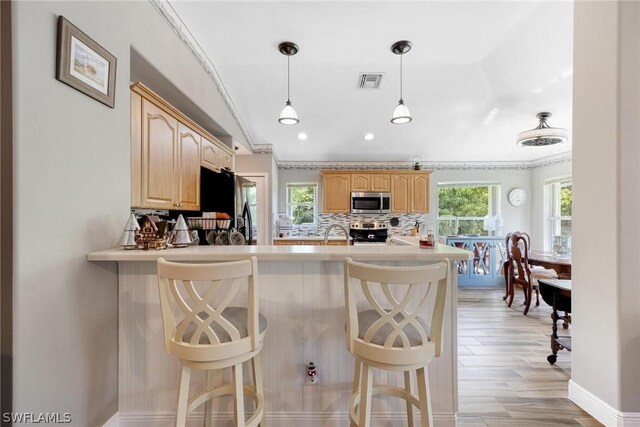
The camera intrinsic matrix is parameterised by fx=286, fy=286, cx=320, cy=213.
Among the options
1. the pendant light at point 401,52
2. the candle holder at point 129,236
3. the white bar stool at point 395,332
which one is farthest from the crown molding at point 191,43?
the white bar stool at point 395,332

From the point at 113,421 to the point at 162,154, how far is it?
1.71m

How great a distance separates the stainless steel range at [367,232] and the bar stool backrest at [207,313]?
415 centimetres

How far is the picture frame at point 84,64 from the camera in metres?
1.28

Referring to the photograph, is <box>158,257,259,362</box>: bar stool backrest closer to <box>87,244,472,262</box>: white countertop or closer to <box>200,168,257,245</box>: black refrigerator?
<box>87,244,472,262</box>: white countertop

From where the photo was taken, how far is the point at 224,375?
5.58 ft

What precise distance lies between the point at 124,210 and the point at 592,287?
2.91 metres

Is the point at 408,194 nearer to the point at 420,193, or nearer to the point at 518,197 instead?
the point at 420,193

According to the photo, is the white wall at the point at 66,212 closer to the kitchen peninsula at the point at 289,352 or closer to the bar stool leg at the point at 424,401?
the kitchen peninsula at the point at 289,352

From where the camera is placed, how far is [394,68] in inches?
133

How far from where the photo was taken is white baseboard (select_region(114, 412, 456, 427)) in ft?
5.45

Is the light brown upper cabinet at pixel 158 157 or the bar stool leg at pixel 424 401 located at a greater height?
the light brown upper cabinet at pixel 158 157

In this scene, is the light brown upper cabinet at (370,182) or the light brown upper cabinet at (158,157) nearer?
the light brown upper cabinet at (158,157)

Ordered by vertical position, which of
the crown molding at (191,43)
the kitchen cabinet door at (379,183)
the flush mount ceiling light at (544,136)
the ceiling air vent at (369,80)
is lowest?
the kitchen cabinet door at (379,183)

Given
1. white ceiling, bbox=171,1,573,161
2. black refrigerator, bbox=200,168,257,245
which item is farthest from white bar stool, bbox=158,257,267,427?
white ceiling, bbox=171,1,573,161
